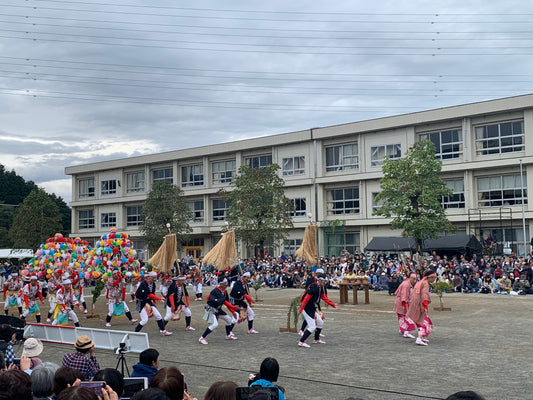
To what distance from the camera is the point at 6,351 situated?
7.45 metres

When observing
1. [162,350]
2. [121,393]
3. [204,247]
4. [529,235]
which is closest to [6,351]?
[121,393]

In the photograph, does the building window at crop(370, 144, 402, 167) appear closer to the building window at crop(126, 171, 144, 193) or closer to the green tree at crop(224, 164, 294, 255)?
the green tree at crop(224, 164, 294, 255)

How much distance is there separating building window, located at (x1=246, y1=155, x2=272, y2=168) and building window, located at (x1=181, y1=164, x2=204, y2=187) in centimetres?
586

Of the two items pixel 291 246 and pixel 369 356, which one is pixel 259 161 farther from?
pixel 369 356

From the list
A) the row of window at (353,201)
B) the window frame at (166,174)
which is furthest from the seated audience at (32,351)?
the window frame at (166,174)

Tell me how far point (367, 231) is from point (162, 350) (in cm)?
3112

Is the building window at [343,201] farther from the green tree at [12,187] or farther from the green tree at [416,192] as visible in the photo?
the green tree at [12,187]

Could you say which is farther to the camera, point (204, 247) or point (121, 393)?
point (204, 247)

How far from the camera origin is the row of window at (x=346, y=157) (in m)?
37.2

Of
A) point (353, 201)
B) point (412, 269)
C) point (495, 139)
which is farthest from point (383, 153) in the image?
point (412, 269)

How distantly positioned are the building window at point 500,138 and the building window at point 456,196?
247 centimetres

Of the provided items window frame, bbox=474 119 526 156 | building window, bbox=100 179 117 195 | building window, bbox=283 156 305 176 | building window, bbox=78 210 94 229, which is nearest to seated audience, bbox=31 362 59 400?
window frame, bbox=474 119 526 156

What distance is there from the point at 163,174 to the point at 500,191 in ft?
109

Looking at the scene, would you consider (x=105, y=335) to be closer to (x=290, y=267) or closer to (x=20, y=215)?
(x=290, y=267)
